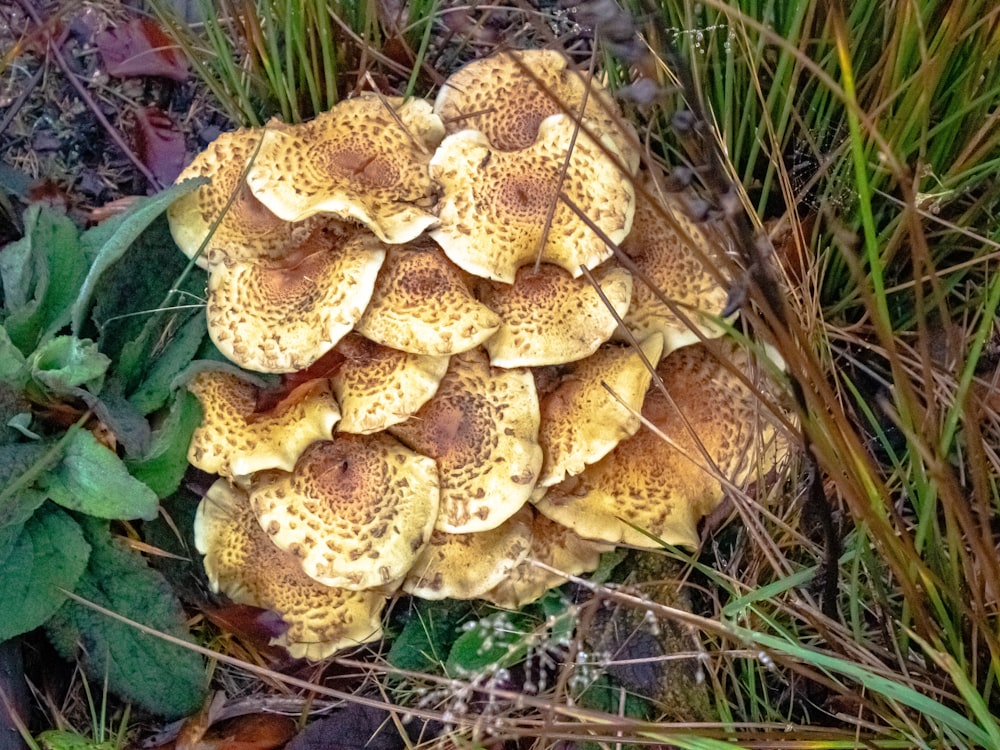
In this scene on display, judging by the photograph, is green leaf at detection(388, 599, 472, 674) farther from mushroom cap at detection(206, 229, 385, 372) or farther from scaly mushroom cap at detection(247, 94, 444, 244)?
scaly mushroom cap at detection(247, 94, 444, 244)

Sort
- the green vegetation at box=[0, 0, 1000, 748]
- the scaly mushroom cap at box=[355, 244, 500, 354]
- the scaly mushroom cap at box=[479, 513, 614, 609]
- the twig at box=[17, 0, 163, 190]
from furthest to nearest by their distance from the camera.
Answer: the twig at box=[17, 0, 163, 190], the scaly mushroom cap at box=[479, 513, 614, 609], the scaly mushroom cap at box=[355, 244, 500, 354], the green vegetation at box=[0, 0, 1000, 748]

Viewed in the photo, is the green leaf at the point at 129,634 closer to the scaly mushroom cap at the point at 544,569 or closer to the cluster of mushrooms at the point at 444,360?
the cluster of mushrooms at the point at 444,360

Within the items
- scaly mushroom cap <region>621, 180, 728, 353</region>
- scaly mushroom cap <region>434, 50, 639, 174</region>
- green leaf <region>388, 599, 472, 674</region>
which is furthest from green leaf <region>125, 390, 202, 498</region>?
scaly mushroom cap <region>621, 180, 728, 353</region>

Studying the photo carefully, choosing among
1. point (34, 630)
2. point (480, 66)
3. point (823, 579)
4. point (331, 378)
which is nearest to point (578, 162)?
point (480, 66)

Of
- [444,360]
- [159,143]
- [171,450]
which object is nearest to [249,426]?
[171,450]

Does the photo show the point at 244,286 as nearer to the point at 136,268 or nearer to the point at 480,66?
the point at 136,268

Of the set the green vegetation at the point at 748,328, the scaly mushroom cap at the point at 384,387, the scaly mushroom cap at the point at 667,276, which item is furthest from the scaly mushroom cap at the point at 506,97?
the scaly mushroom cap at the point at 384,387
